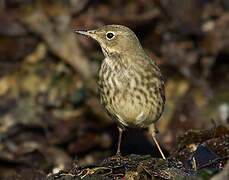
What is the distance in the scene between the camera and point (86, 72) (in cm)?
760

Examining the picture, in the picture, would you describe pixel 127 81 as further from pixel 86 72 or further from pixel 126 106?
pixel 86 72

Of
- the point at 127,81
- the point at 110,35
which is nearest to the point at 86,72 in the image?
the point at 110,35

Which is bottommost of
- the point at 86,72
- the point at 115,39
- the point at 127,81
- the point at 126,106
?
the point at 126,106

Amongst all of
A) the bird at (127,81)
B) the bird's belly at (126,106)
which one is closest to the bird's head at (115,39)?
the bird at (127,81)

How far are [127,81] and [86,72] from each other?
287cm

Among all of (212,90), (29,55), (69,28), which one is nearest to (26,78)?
(29,55)

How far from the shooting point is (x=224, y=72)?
8.05 m

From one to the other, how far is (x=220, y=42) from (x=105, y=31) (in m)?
3.61

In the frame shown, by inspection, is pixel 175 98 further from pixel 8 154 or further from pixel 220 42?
pixel 8 154

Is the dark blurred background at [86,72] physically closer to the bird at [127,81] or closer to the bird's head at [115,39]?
the bird at [127,81]

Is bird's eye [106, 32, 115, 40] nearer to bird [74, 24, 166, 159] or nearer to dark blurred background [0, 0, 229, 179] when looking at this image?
bird [74, 24, 166, 159]

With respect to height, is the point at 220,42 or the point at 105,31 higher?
the point at 220,42

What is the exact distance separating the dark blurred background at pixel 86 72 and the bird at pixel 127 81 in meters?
2.15

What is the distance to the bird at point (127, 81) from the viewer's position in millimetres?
4773
